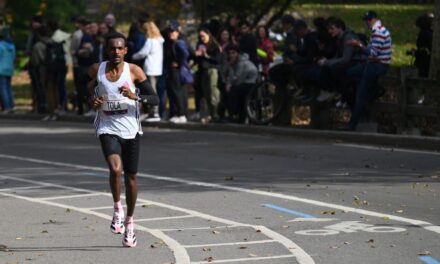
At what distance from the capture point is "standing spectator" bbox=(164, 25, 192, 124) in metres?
23.8

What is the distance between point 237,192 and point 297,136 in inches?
286

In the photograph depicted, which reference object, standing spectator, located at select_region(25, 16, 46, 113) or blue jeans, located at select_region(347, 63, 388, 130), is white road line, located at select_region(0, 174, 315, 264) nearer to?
blue jeans, located at select_region(347, 63, 388, 130)

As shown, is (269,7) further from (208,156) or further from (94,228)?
(94,228)

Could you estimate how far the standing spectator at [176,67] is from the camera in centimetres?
2380

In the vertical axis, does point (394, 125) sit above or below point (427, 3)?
below

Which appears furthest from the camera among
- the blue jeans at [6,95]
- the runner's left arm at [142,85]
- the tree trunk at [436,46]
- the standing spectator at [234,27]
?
the blue jeans at [6,95]

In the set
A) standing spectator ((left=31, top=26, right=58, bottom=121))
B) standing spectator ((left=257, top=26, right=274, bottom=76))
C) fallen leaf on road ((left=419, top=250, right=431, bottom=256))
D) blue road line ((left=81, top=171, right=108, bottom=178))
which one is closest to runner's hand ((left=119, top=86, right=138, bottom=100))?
fallen leaf on road ((left=419, top=250, right=431, bottom=256))

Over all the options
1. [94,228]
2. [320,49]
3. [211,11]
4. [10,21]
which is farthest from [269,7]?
[94,228]

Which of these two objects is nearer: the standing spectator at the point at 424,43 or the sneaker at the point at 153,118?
the standing spectator at the point at 424,43

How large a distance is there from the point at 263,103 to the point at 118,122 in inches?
472

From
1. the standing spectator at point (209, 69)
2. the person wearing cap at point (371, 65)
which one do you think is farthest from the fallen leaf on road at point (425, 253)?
the standing spectator at point (209, 69)

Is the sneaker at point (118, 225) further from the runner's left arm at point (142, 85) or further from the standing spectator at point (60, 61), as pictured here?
the standing spectator at point (60, 61)

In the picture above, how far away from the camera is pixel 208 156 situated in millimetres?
18531

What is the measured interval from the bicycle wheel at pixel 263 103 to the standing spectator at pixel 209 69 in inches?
37.0
